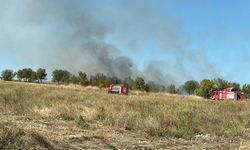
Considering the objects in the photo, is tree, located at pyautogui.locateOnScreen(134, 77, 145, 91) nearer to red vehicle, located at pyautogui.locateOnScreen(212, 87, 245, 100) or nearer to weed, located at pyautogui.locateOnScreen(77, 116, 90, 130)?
red vehicle, located at pyautogui.locateOnScreen(212, 87, 245, 100)

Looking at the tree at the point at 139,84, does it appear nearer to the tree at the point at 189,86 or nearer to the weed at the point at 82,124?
the tree at the point at 189,86

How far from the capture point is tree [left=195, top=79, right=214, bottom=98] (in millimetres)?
81812

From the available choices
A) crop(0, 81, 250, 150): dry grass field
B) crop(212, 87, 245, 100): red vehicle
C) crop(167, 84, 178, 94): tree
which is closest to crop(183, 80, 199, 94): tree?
crop(167, 84, 178, 94): tree

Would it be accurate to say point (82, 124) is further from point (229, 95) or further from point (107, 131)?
point (229, 95)

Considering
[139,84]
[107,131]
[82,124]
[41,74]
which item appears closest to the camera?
[107,131]

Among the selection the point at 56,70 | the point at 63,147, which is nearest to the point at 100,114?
the point at 63,147

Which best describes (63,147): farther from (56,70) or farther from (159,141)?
(56,70)

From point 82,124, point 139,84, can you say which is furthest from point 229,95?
point 82,124

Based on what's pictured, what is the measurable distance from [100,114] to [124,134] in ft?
11.4

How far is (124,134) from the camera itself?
12.1 metres

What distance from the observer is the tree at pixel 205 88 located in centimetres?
8181

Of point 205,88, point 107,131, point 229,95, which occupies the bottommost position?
point 107,131

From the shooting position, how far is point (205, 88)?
83.3m

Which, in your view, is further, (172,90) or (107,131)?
(172,90)
